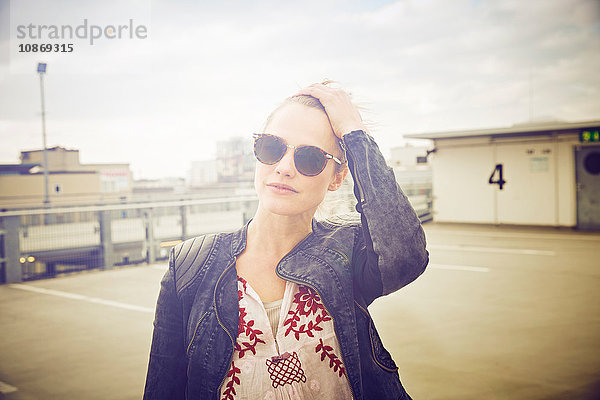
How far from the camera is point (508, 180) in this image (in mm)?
16016

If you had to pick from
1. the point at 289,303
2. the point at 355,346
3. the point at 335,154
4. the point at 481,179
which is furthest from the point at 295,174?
the point at 481,179

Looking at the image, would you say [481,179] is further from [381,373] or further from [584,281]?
[381,373]

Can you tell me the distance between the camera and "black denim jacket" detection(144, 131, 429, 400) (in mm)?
1302

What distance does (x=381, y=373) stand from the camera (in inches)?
55.2

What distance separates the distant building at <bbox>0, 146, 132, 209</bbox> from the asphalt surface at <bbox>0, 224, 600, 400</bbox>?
3035 centimetres

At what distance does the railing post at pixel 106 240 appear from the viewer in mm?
9414

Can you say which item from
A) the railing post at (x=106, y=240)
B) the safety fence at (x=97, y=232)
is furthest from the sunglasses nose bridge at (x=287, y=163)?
the railing post at (x=106, y=240)

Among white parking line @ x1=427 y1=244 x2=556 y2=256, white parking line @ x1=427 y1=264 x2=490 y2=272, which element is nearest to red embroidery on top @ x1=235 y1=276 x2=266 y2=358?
white parking line @ x1=427 y1=264 x2=490 y2=272

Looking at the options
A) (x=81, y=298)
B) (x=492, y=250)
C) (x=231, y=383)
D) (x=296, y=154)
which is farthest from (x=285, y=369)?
(x=492, y=250)

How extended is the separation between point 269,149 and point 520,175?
16.1m

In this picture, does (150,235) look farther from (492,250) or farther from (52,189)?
(52,189)

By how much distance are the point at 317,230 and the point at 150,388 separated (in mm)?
653

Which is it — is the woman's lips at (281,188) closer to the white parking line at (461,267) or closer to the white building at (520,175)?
the white parking line at (461,267)

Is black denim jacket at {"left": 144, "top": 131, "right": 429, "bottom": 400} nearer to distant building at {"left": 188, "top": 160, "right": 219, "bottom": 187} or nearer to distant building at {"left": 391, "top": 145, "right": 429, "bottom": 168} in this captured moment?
distant building at {"left": 188, "top": 160, "right": 219, "bottom": 187}
